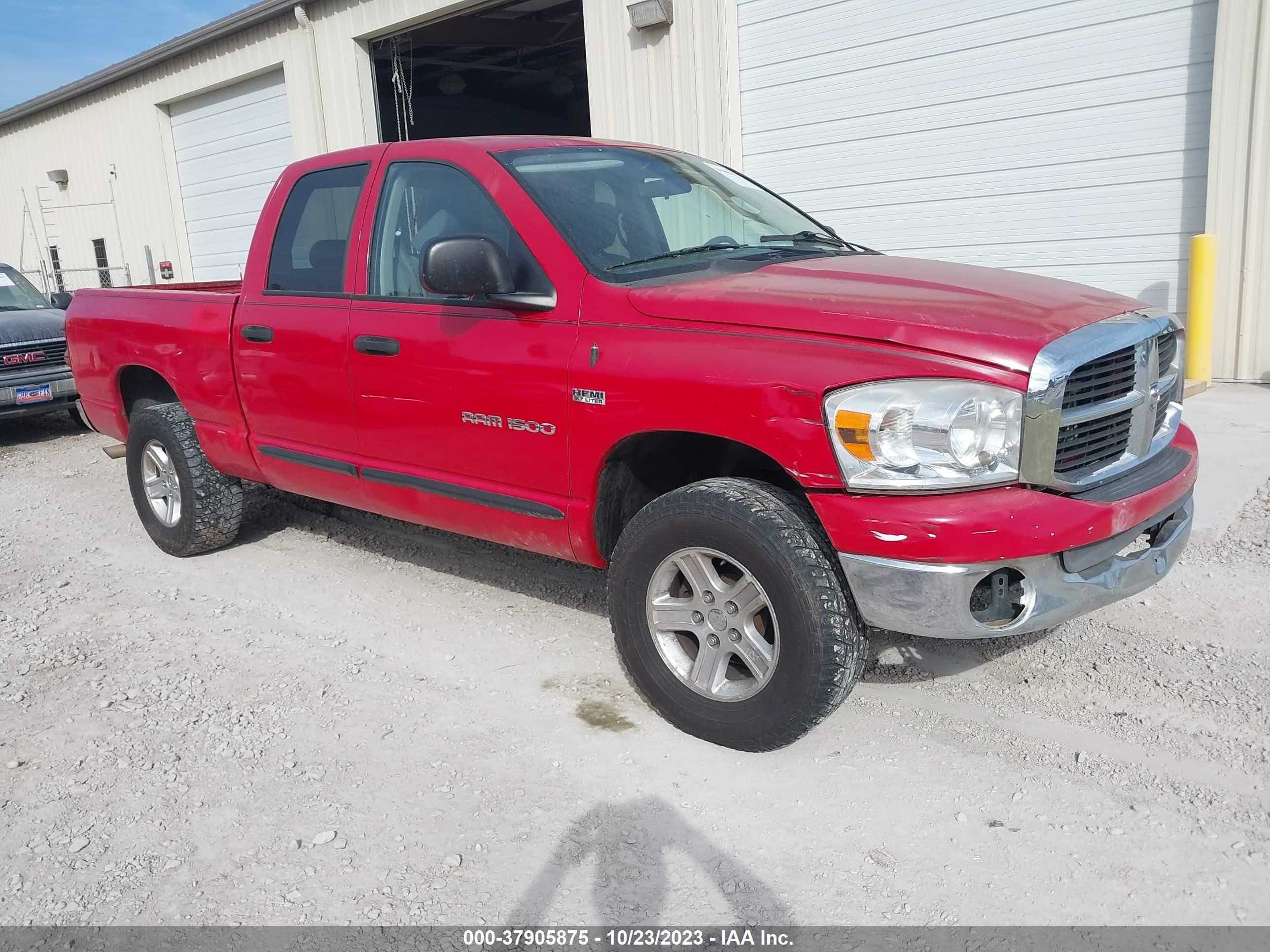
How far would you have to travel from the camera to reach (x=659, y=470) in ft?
12.4

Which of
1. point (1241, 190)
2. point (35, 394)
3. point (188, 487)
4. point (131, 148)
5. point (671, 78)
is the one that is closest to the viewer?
point (188, 487)

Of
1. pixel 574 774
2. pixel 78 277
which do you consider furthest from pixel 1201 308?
pixel 78 277

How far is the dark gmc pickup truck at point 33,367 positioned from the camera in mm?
9281

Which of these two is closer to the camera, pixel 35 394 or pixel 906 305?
pixel 906 305

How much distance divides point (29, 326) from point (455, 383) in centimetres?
761

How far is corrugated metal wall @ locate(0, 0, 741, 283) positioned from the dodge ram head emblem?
5814 mm

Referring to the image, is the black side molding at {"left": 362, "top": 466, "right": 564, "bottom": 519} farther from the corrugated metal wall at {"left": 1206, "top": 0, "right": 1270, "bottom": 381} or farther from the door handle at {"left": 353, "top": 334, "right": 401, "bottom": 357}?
the corrugated metal wall at {"left": 1206, "top": 0, "right": 1270, "bottom": 381}

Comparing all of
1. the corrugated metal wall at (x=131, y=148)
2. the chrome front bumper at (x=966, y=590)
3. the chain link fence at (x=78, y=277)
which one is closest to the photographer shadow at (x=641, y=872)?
the chrome front bumper at (x=966, y=590)

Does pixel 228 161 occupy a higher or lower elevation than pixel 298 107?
lower

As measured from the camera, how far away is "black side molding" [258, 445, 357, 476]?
458cm

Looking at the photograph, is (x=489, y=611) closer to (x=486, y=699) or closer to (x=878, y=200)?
(x=486, y=699)

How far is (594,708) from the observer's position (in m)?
3.72

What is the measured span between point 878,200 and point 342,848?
8.07m

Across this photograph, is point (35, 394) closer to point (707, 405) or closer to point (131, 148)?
point (707, 405)
